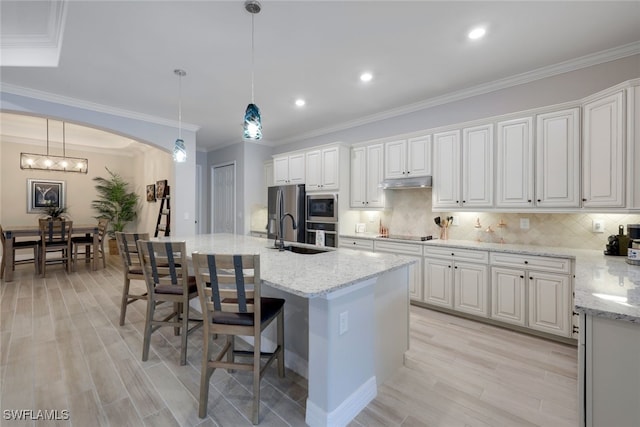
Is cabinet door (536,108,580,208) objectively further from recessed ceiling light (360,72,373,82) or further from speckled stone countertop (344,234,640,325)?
recessed ceiling light (360,72,373,82)

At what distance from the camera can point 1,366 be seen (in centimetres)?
223

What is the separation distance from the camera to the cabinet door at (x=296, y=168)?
5115 millimetres

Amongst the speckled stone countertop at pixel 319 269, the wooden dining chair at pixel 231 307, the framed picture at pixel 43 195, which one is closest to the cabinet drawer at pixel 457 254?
the speckled stone countertop at pixel 319 269

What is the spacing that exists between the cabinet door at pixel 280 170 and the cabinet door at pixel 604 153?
419cm

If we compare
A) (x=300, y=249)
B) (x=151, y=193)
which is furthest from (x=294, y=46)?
(x=151, y=193)

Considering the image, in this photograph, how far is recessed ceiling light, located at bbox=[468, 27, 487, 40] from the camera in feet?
7.59

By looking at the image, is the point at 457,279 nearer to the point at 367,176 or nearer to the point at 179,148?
the point at 367,176

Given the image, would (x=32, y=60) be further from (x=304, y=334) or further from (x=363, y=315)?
(x=363, y=315)

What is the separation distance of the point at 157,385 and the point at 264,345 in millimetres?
812

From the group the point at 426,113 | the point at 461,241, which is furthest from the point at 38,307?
the point at 426,113

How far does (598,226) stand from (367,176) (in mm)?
2669

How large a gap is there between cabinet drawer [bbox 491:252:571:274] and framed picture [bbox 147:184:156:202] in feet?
22.7

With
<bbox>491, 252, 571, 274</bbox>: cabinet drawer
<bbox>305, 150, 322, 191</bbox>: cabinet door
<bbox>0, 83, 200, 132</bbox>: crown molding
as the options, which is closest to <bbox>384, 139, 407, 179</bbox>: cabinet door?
<bbox>305, 150, 322, 191</bbox>: cabinet door

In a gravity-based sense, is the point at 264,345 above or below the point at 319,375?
below
